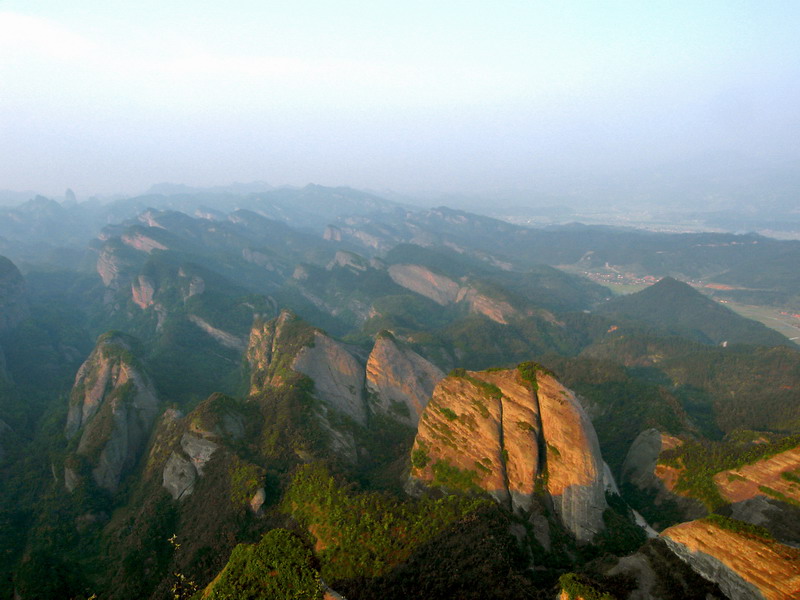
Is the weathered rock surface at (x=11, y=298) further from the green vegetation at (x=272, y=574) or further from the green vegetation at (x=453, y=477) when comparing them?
the green vegetation at (x=453, y=477)

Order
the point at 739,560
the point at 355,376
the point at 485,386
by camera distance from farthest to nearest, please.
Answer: the point at 355,376 < the point at 485,386 < the point at 739,560

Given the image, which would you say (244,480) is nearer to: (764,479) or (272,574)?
(272,574)

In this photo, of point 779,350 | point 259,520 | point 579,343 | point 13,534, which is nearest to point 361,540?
point 259,520

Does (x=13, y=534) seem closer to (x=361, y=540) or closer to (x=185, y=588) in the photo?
(x=185, y=588)

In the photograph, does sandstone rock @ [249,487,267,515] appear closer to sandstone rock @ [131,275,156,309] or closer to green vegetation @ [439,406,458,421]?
green vegetation @ [439,406,458,421]

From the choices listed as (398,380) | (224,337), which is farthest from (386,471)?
(224,337)

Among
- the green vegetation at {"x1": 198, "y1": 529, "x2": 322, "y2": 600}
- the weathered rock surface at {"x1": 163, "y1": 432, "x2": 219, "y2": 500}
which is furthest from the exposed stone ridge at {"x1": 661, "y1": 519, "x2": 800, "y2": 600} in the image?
the weathered rock surface at {"x1": 163, "y1": 432, "x2": 219, "y2": 500}

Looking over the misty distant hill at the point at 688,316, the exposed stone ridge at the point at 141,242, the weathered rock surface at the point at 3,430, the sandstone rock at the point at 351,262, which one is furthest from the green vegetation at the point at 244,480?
the exposed stone ridge at the point at 141,242
